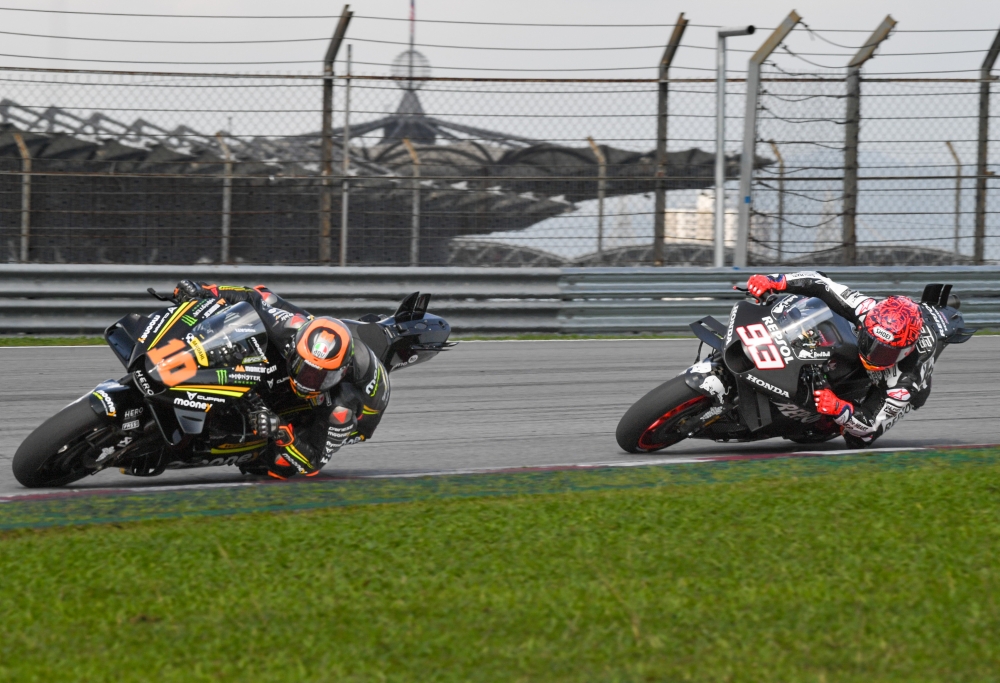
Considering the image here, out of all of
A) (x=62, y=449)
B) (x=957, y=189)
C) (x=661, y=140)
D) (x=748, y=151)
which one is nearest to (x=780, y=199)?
(x=748, y=151)

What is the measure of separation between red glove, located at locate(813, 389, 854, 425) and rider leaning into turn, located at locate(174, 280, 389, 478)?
227 cm

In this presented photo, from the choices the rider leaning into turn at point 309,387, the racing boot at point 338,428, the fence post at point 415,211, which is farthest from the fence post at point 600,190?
the racing boot at point 338,428

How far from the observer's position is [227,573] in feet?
13.0

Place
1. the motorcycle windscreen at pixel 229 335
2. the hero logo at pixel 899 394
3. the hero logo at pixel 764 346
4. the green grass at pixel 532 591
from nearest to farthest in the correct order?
the green grass at pixel 532 591
the motorcycle windscreen at pixel 229 335
the hero logo at pixel 764 346
the hero logo at pixel 899 394

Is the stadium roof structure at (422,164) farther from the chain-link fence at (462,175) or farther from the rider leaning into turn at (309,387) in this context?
the rider leaning into turn at (309,387)

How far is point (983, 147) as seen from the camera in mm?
11508

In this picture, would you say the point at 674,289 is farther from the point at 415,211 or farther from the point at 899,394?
the point at 899,394

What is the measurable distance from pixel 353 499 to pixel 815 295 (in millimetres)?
2860

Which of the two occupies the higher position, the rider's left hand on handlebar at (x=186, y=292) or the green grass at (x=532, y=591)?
the rider's left hand on handlebar at (x=186, y=292)

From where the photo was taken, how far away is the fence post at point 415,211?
11.1 metres

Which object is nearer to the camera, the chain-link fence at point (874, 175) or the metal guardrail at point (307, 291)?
the metal guardrail at point (307, 291)

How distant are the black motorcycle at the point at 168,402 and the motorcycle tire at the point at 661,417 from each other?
1.97m

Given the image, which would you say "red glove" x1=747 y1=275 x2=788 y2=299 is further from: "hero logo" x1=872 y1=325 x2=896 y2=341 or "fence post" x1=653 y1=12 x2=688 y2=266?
"fence post" x1=653 y1=12 x2=688 y2=266

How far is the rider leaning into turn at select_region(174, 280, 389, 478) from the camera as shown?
5137 mm
